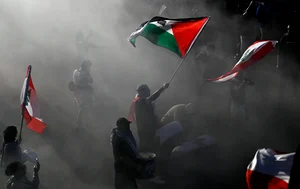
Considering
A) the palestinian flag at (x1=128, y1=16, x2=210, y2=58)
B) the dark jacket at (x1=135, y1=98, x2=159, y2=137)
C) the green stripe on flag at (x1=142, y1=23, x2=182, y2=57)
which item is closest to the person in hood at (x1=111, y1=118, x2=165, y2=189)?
the dark jacket at (x1=135, y1=98, x2=159, y2=137)

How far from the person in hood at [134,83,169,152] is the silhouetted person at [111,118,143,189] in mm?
1731

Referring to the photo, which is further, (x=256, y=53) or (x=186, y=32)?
(x=256, y=53)

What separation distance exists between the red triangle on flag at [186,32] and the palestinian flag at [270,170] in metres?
3.08

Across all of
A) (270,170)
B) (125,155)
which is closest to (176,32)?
(125,155)

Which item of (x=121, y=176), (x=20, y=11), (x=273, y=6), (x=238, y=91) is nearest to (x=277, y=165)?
(x=121, y=176)

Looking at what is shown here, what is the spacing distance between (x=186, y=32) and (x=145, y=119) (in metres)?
1.54

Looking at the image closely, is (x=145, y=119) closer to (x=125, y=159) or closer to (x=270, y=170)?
(x=125, y=159)

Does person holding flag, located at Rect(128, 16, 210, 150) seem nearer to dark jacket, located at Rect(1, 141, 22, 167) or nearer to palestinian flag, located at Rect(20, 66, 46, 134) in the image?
palestinian flag, located at Rect(20, 66, 46, 134)

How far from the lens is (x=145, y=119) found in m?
7.15

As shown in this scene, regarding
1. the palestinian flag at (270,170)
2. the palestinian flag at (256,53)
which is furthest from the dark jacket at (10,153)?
the palestinian flag at (256,53)

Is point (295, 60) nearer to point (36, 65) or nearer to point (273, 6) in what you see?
point (273, 6)

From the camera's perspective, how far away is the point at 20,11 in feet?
64.2

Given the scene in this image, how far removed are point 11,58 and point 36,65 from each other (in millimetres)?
1272

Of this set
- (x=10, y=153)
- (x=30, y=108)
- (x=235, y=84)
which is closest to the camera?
(x=10, y=153)
